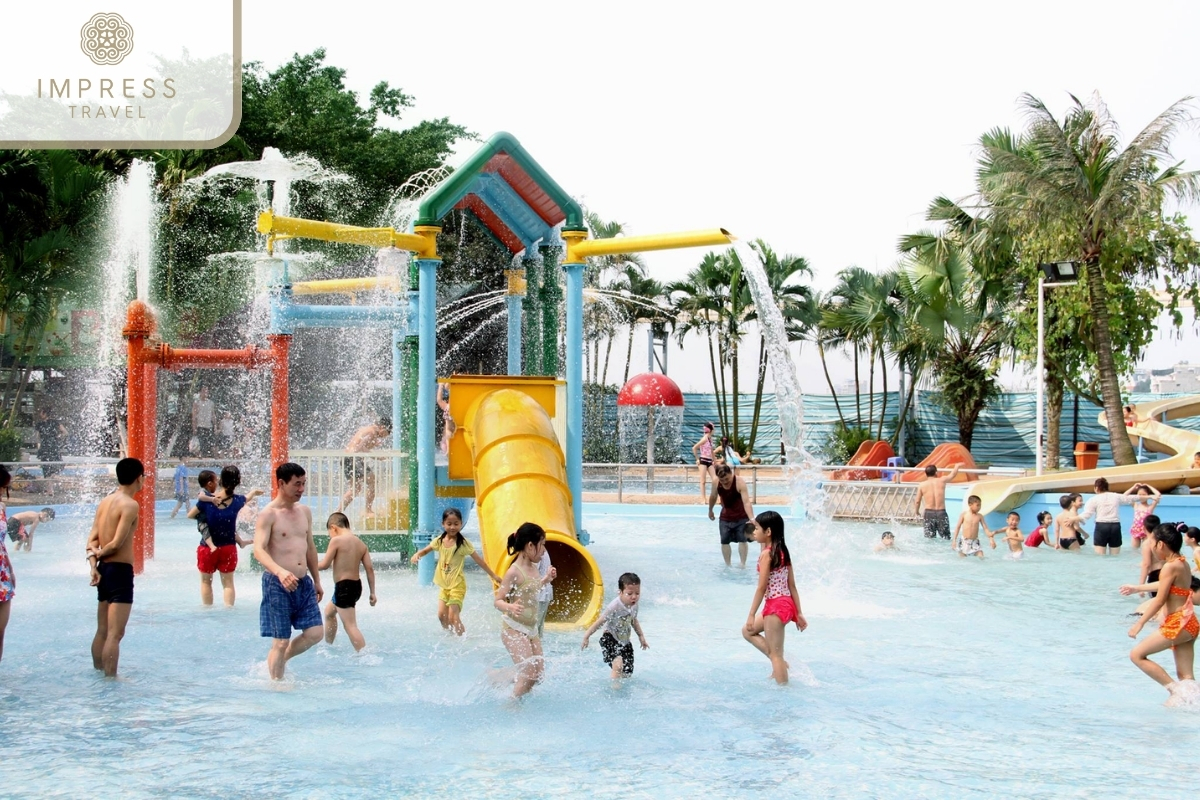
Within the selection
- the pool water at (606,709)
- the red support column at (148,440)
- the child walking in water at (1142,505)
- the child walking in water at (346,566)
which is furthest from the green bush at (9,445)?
the child walking in water at (1142,505)

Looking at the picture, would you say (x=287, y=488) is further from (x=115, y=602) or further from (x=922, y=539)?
(x=922, y=539)

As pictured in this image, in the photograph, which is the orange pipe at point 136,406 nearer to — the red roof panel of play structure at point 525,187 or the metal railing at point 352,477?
the metal railing at point 352,477

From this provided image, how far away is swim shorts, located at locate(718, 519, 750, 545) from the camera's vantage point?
13.8 metres

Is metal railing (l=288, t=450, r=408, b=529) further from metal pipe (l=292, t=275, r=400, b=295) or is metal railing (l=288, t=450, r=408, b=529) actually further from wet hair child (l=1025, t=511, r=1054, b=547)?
wet hair child (l=1025, t=511, r=1054, b=547)

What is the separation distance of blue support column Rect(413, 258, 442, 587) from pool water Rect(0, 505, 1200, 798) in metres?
0.97

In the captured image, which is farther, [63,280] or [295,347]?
[295,347]

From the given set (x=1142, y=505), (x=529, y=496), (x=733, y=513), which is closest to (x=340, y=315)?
(x=529, y=496)

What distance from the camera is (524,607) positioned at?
7043 mm

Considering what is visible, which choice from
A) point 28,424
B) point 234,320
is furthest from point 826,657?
point 28,424

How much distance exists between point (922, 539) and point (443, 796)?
13.4 m

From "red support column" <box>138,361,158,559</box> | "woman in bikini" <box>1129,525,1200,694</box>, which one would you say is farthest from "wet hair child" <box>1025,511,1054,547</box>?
"red support column" <box>138,361,158,559</box>

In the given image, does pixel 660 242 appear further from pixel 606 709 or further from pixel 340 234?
pixel 606 709

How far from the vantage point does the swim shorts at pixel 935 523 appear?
1698 centimetres

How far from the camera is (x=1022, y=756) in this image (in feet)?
20.2
